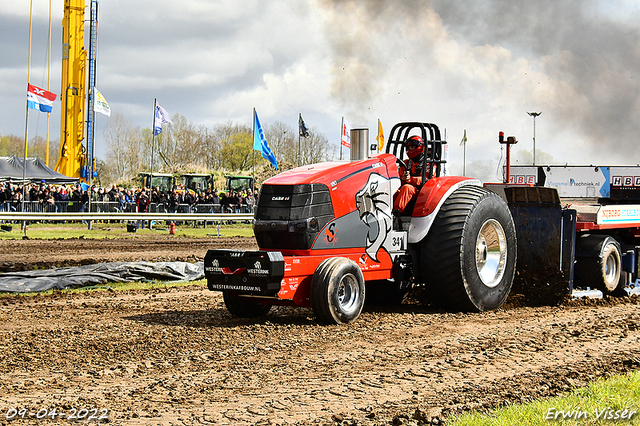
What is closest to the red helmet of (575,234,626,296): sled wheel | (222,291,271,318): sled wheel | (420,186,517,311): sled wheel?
(420,186,517,311): sled wheel

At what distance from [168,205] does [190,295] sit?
20.6m

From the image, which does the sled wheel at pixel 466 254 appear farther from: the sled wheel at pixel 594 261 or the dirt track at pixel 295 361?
the sled wheel at pixel 594 261

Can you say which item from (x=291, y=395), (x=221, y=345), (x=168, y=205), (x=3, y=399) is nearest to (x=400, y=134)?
(x=221, y=345)

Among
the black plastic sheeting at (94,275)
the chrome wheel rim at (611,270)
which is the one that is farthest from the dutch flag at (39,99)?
the chrome wheel rim at (611,270)

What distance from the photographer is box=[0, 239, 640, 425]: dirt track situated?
4656mm

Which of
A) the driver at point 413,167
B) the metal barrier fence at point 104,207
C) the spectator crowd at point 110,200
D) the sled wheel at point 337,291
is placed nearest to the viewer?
the sled wheel at point 337,291

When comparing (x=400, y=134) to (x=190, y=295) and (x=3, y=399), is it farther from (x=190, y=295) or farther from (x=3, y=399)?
(x=3, y=399)

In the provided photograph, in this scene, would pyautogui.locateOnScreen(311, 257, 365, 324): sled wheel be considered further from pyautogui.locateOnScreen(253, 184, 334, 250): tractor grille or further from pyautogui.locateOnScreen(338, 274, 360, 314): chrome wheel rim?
pyautogui.locateOnScreen(253, 184, 334, 250): tractor grille

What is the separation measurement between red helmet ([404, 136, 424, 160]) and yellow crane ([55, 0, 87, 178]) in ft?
100

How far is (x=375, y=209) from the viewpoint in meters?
8.02

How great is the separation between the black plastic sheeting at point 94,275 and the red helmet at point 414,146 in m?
5.23

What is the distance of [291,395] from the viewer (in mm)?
4906

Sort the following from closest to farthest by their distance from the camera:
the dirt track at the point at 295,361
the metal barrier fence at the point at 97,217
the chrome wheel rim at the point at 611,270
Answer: the dirt track at the point at 295,361, the chrome wheel rim at the point at 611,270, the metal barrier fence at the point at 97,217

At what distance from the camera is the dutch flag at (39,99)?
27998 mm
